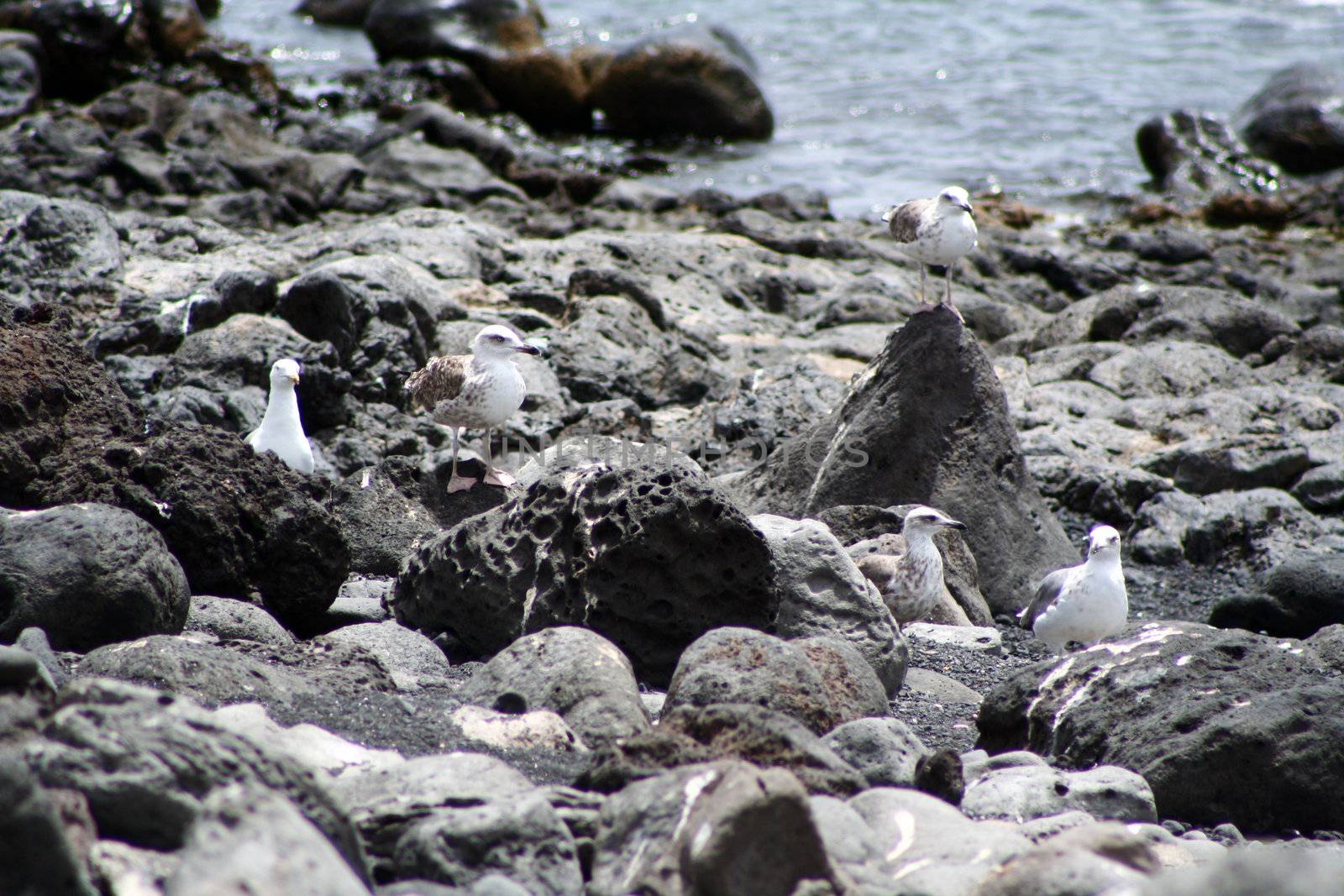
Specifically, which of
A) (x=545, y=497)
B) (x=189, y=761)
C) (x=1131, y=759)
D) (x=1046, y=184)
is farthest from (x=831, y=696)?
(x=1046, y=184)

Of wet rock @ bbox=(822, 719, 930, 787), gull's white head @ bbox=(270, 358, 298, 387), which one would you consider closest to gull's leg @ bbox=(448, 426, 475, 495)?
gull's white head @ bbox=(270, 358, 298, 387)

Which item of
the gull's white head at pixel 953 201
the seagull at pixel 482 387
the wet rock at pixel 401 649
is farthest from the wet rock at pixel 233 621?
the gull's white head at pixel 953 201

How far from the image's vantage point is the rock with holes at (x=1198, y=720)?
18.8ft

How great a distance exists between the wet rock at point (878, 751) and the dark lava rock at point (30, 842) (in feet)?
9.66

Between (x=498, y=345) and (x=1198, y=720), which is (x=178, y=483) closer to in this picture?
(x=498, y=345)

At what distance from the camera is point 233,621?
6527mm

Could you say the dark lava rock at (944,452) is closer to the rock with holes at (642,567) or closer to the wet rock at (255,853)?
the rock with holes at (642,567)

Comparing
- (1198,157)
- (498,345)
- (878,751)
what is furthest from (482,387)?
(1198,157)

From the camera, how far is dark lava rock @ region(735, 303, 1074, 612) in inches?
384

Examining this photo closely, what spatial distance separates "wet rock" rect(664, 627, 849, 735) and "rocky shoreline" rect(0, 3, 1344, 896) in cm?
2

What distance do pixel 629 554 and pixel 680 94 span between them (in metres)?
22.0

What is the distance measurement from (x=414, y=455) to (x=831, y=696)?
6.07 metres

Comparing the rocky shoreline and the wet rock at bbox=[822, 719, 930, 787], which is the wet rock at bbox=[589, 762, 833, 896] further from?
the wet rock at bbox=[822, 719, 930, 787]

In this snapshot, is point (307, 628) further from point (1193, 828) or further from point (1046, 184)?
point (1046, 184)
